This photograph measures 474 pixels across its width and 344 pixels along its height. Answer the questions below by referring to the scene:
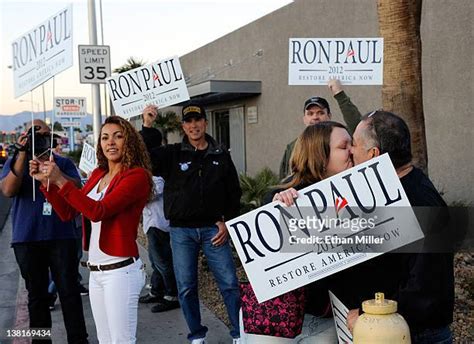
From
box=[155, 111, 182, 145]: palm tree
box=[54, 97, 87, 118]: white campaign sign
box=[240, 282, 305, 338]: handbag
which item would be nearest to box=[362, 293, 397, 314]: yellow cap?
box=[240, 282, 305, 338]: handbag

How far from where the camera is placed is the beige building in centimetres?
877

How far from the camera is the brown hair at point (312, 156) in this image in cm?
263

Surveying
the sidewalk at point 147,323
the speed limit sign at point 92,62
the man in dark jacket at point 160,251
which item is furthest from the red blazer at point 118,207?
the speed limit sign at point 92,62

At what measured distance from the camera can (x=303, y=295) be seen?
8.48 feet

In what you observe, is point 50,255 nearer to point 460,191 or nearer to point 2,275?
point 2,275

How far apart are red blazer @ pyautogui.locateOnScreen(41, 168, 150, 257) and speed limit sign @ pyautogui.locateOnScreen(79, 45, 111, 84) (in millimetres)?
6321

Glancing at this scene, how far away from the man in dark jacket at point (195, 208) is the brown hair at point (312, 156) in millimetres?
1911

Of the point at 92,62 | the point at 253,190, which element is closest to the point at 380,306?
the point at 253,190

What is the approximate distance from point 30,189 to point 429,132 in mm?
7042

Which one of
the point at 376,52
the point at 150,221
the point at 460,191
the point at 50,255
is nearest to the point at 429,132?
the point at 460,191

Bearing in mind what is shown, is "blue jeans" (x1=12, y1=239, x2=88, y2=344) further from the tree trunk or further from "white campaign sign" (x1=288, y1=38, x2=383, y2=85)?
the tree trunk

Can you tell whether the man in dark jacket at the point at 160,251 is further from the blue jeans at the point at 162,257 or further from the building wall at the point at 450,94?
the building wall at the point at 450,94

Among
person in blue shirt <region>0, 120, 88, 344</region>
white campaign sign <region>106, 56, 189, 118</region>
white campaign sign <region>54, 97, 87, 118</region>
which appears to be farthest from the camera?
white campaign sign <region>54, 97, 87, 118</region>

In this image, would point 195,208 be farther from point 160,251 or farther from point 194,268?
point 160,251
